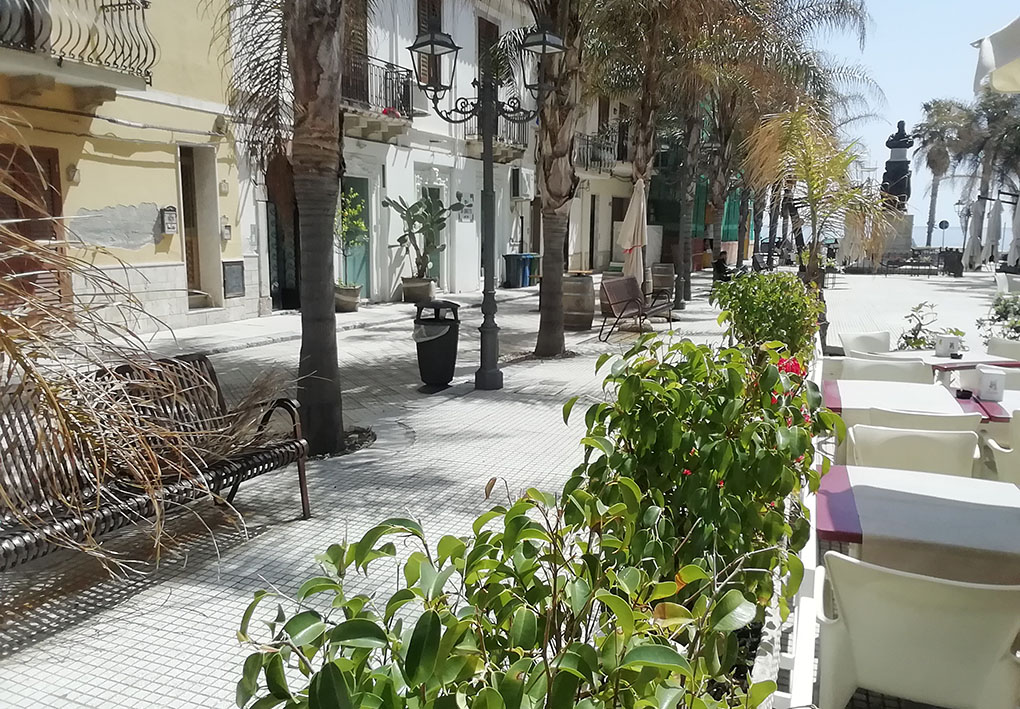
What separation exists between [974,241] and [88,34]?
110 ft

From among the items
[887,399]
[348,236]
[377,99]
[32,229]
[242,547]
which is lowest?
[242,547]

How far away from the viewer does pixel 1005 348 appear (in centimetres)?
685

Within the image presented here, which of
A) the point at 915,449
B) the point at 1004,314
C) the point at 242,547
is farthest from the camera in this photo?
the point at 1004,314

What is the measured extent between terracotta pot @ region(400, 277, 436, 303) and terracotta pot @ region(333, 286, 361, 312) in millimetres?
2042

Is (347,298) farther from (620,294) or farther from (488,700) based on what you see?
(488,700)

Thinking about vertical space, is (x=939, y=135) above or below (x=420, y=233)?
above

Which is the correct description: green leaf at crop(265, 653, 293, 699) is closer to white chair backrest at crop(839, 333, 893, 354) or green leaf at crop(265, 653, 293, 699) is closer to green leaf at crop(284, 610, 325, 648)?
green leaf at crop(284, 610, 325, 648)

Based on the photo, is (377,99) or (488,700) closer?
(488,700)

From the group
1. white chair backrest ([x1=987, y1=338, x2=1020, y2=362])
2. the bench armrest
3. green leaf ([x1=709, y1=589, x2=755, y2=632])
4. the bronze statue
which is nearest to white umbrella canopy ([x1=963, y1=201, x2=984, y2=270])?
the bronze statue

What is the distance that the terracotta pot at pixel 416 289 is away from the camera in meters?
17.9

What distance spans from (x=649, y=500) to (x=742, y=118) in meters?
23.5

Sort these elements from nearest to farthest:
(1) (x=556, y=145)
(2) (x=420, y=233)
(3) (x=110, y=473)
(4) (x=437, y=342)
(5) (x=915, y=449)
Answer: (3) (x=110, y=473)
(5) (x=915, y=449)
(4) (x=437, y=342)
(1) (x=556, y=145)
(2) (x=420, y=233)

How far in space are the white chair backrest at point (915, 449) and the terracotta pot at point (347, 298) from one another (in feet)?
42.2

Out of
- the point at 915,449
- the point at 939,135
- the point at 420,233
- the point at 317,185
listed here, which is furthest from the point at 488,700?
the point at 939,135
